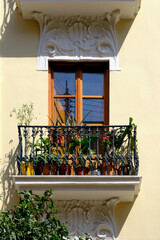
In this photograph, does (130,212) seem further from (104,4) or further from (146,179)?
(104,4)

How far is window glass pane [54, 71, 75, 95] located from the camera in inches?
540

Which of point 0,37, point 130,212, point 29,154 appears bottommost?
point 130,212

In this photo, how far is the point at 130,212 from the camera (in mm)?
12922

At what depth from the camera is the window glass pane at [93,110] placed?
13.6 meters

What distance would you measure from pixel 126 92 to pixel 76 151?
4.71 feet

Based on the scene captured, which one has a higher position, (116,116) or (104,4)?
(104,4)

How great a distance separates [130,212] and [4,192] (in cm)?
208

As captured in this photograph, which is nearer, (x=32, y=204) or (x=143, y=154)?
(x=32, y=204)

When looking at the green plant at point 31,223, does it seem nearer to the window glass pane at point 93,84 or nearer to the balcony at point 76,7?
the window glass pane at point 93,84

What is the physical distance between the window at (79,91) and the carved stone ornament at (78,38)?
0.20 m

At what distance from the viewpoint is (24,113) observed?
523 inches

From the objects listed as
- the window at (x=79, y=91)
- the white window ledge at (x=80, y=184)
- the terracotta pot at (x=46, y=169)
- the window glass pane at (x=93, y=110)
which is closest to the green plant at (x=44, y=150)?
the terracotta pot at (x=46, y=169)

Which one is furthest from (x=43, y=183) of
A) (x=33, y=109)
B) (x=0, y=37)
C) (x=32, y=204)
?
(x=0, y=37)

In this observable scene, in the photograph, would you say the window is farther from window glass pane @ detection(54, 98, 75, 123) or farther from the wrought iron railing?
the wrought iron railing
